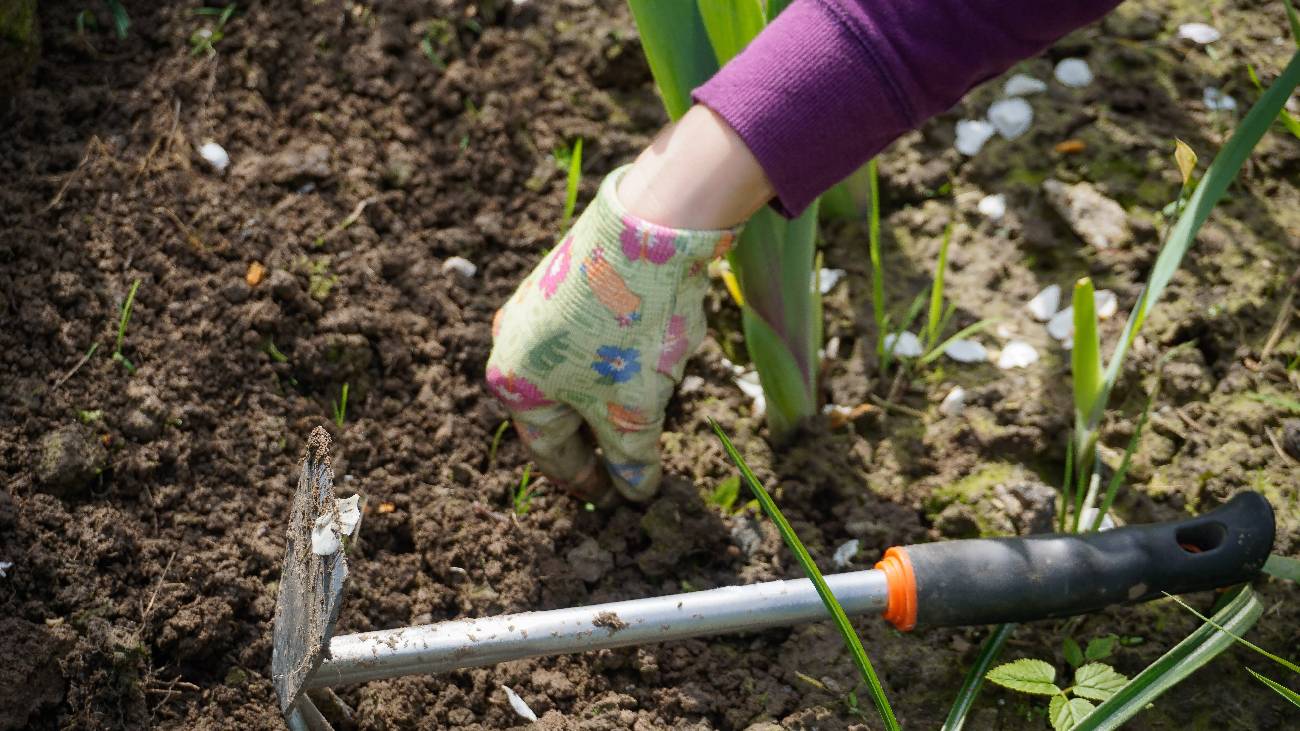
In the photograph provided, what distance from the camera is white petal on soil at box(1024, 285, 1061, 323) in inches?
67.2

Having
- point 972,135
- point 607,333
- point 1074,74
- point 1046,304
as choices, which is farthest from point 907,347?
point 1074,74

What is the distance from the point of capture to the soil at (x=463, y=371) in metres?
1.32

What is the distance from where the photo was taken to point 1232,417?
1565mm

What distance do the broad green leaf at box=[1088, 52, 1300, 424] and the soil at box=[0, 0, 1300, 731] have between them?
303mm

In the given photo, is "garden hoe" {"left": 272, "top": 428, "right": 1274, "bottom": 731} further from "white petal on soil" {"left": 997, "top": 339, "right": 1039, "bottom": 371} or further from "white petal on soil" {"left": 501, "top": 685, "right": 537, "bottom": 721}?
"white petal on soil" {"left": 997, "top": 339, "right": 1039, "bottom": 371}

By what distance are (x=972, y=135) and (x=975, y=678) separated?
978mm

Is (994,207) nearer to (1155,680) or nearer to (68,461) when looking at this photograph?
(1155,680)

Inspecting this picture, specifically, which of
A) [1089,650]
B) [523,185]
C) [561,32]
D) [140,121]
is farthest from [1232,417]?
[140,121]

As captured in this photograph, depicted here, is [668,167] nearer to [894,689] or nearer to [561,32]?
[894,689]

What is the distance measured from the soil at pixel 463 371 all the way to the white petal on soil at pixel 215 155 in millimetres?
12

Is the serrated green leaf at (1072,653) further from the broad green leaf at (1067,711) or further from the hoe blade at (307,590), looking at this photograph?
the hoe blade at (307,590)

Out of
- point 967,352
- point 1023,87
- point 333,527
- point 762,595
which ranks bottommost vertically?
point 967,352

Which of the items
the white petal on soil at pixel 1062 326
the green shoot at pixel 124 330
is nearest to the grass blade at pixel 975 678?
the white petal on soil at pixel 1062 326

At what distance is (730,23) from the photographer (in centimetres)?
130
